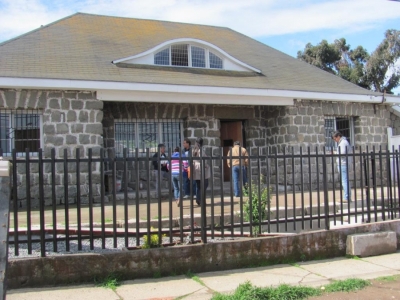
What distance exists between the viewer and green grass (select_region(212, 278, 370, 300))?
450 centimetres

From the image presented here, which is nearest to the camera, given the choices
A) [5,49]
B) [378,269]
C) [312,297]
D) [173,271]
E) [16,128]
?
[312,297]

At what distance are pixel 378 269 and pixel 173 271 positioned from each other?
274 cm

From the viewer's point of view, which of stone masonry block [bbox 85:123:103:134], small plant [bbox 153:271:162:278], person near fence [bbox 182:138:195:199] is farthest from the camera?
stone masonry block [bbox 85:123:103:134]

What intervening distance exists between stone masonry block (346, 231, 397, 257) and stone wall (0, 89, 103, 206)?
19.4 feet

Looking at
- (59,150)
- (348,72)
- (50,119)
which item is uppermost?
(348,72)

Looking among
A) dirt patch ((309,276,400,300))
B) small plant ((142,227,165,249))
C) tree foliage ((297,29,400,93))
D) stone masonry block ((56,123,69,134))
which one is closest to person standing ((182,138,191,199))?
stone masonry block ((56,123,69,134))

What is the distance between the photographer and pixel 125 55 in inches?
485

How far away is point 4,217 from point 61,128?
273 inches

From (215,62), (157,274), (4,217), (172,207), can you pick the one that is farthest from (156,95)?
(4,217)

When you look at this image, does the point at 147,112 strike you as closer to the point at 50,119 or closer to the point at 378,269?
the point at 50,119

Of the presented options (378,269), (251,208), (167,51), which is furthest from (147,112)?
(378,269)

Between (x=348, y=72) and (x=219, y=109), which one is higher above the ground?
(x=348, y=72)

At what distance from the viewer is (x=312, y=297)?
4.68 m

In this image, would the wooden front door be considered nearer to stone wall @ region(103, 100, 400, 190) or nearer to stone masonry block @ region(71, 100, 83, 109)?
stone wall @ region(103, 100, 400, 190)
